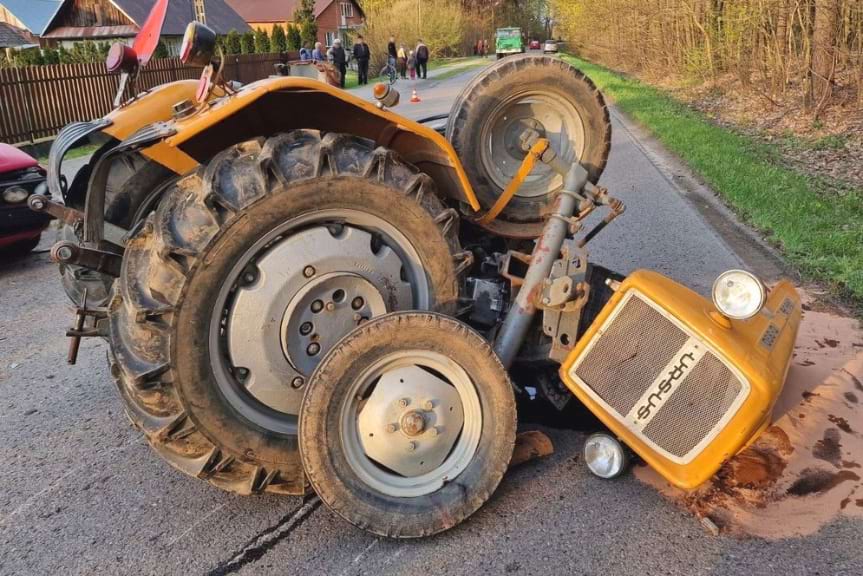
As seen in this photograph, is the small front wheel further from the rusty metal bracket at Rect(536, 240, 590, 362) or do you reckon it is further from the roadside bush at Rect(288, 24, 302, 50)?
the roadside bush at Rect(288, 24, 302, 50)

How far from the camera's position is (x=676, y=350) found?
8.97ft

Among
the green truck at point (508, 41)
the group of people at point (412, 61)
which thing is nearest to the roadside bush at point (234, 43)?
the group of people at point (412, 61)

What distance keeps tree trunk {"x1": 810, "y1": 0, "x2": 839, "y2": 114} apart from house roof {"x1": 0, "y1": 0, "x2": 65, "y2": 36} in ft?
174

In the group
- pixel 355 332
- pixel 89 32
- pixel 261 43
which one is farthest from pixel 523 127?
pixel 89 32

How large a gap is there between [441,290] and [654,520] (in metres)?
1.33

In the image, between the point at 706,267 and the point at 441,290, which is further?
the point at 706,267

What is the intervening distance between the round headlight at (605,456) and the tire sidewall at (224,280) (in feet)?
4.20

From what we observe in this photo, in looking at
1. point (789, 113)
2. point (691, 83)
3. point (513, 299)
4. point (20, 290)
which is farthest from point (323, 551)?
point (691, 83)

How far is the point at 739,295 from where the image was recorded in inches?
105

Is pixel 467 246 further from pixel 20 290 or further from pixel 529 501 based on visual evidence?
pixel 20 290

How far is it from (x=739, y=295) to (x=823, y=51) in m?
12.1

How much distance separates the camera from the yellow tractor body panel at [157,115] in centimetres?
326

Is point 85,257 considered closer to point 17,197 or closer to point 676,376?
point 676,376

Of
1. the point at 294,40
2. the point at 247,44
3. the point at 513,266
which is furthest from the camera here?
the point at 294,40
